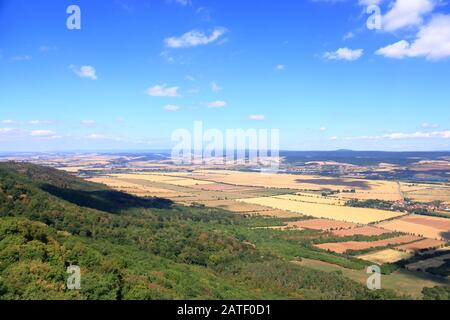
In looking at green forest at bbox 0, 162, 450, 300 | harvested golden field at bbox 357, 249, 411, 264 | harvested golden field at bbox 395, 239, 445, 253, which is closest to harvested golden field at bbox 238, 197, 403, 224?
harvested golden field at bbox 395, 239, 445, 253

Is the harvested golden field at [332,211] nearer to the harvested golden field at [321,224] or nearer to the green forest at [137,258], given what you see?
the harvested golden field at [321,224]

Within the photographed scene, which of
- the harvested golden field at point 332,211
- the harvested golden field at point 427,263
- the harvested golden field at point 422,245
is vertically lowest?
the harvested golden field at point 422,245

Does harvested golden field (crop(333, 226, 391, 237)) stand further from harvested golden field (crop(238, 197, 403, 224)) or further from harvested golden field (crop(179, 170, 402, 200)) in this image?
harvested golden field (crop(179, 170, 402, 200))

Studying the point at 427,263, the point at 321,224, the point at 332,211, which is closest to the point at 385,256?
the point at 427,263

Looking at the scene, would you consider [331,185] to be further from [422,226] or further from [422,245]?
[422,245]

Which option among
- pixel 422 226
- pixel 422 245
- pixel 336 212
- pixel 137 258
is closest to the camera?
pixel 137 258

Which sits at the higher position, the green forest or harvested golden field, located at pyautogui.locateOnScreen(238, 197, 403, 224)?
the green forest

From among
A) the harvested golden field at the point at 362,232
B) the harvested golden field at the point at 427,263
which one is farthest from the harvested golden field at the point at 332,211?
the harvested golden field at the point at 427,263
